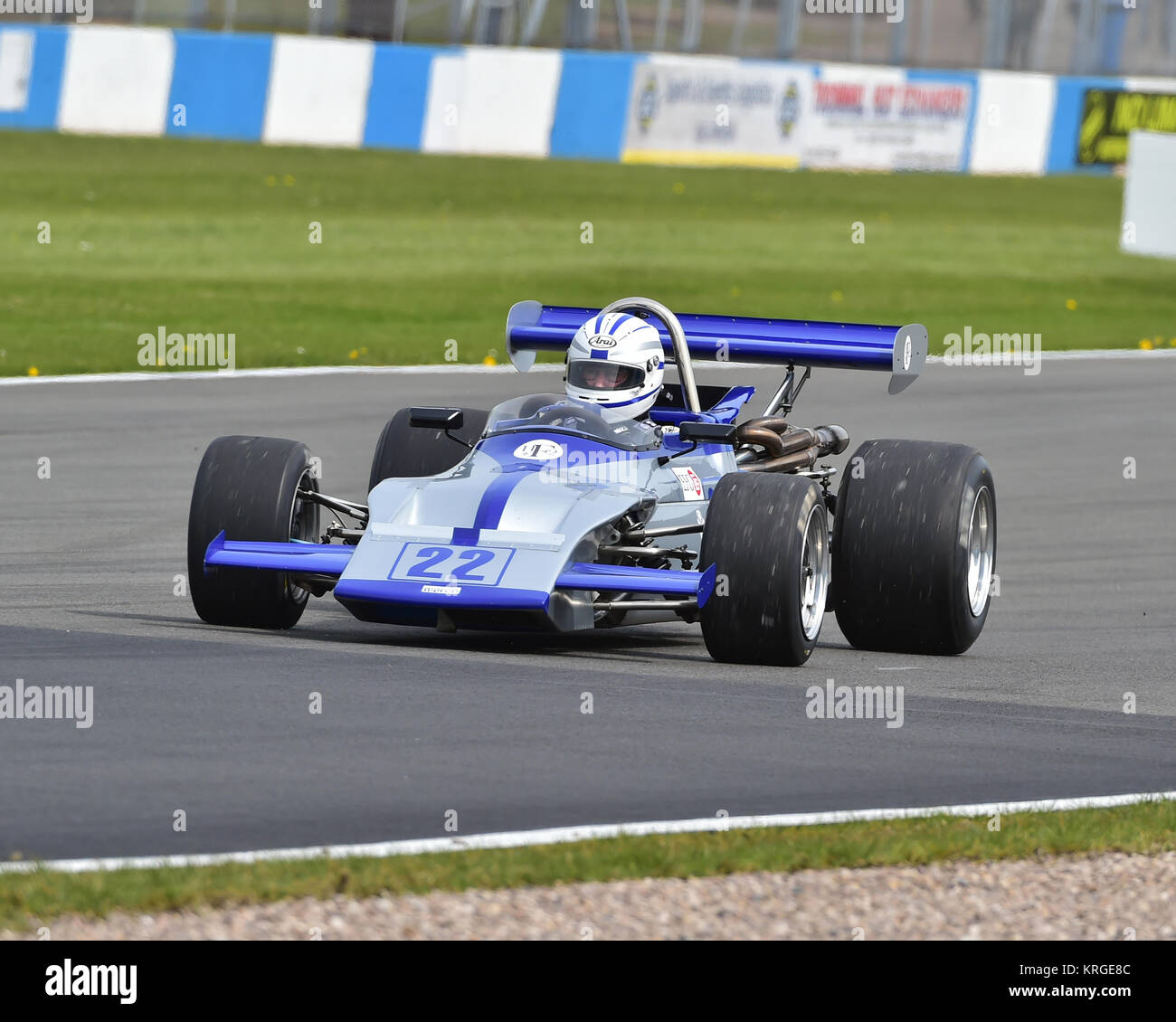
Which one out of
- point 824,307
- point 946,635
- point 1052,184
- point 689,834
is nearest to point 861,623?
point 946,635

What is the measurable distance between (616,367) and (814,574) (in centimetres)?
139

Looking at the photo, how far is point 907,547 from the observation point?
10.9 meters

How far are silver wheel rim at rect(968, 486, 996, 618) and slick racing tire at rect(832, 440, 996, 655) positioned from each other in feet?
0.26

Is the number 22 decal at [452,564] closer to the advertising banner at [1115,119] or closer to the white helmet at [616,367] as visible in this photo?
the white helmet at [616,367]

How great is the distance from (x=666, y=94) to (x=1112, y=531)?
22.3 meters

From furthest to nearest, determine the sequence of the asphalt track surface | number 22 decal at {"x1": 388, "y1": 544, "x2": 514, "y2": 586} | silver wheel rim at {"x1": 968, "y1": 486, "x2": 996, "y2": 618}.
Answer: silver wheel rim at {"x1": 968, "y1": 486, "x2": 996, "y2": 618} < number 22 decal at {"x1": 388, "y1": 544, "x2": 514, "y2": 586} < the asphalt track surface

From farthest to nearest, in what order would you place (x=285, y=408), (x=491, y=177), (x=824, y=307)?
(x=491, y=177) → (x=824, y=307) → (x=285, y=408)

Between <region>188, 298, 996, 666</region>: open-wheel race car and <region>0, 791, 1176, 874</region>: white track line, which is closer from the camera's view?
<region>0, 791, 1176, 874</region>: white track line

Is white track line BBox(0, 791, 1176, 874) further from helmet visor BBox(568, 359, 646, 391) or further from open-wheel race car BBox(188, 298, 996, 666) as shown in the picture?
helmet visor BBox(568, 359, 646, 391)

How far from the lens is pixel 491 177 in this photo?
117ft

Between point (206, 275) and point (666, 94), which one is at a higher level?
point (666, 94)

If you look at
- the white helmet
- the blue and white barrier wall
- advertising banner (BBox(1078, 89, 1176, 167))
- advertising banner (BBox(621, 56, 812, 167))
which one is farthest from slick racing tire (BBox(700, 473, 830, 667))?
advertising banner (BBox(1078, 89, 1176, 167))

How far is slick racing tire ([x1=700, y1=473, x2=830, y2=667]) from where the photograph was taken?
1005 cm

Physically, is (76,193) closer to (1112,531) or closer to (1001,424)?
(1001,424)
